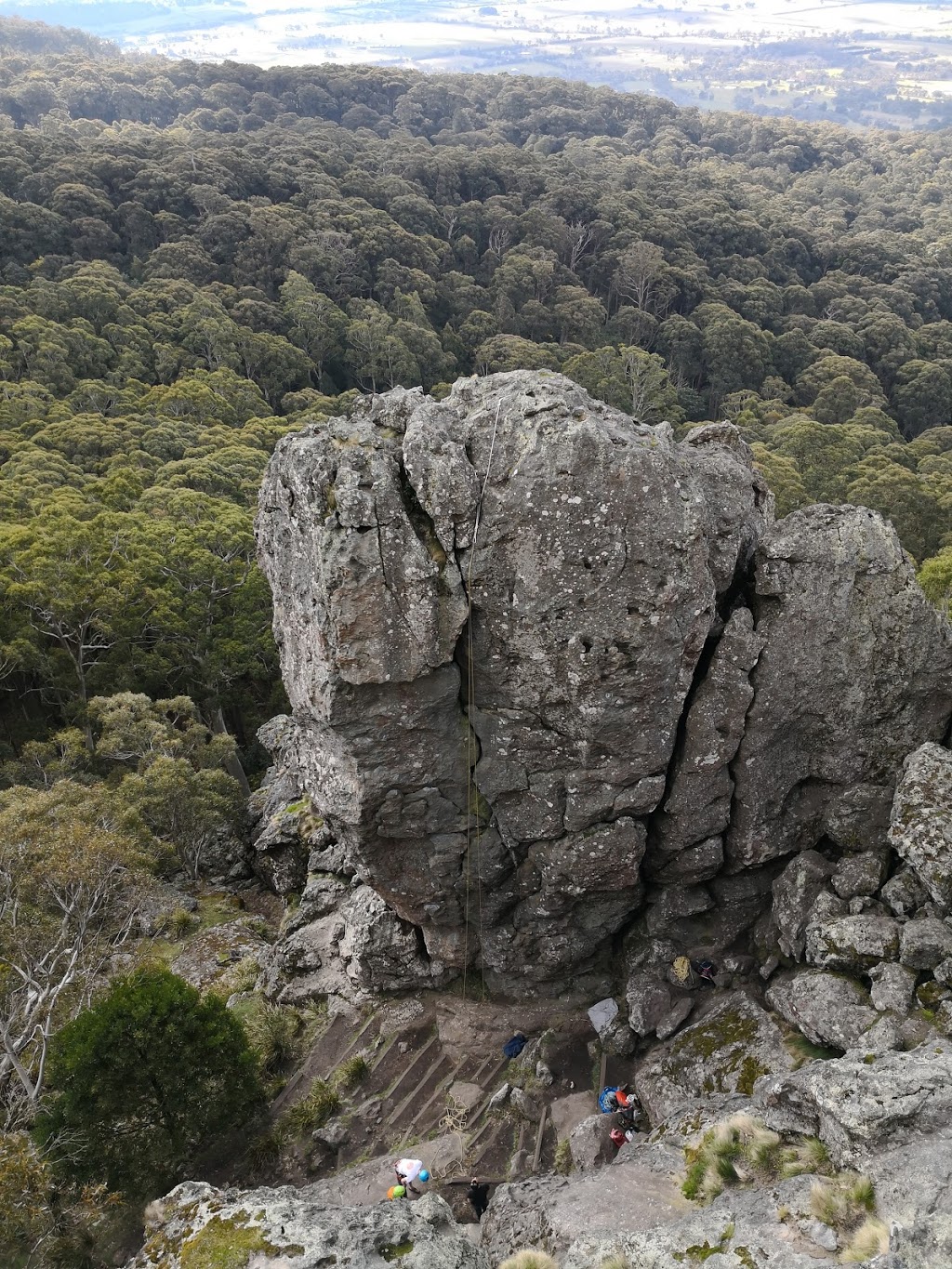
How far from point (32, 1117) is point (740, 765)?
16231 mm

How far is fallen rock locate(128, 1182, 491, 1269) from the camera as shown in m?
12.3

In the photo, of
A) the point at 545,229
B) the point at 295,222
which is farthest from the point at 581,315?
the point at 295,222

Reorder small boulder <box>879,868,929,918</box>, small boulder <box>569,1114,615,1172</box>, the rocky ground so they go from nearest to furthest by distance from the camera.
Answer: the rocky ground, small boulder <box>879,868,929,918</box>, small boulder <box>569,1114,615,1172</box>

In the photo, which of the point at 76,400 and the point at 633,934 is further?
the point at 76,400

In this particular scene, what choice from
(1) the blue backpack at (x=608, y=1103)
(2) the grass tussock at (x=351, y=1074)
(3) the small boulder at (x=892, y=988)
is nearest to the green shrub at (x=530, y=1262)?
(1) the blue backpack at (x=608, y=1103)

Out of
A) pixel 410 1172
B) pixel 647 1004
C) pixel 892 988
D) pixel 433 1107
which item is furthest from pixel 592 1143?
pixel 892 988

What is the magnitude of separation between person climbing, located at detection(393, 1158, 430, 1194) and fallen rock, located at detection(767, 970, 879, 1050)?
7931 mm

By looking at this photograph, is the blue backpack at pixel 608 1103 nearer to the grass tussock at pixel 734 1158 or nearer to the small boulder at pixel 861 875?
the grass tussock at pixel 734 1158

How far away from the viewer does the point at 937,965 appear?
15367 millimetres

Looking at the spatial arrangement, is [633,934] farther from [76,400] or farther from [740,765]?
[76,400]

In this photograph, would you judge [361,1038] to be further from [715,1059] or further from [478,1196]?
[715,1059]

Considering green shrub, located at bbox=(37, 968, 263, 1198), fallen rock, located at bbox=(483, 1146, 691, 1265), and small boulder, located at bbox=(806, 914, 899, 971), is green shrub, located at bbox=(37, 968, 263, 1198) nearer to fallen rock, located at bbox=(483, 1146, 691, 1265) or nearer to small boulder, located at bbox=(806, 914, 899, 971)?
fallen rock, located at bbox=(483, 1146, 691, 1265)

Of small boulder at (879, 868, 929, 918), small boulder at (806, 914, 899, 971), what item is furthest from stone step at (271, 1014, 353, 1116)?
small boulder at (879, 868, 929, 918)

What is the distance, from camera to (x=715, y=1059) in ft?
56.8
